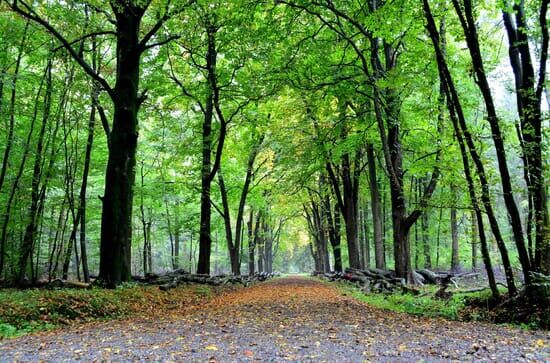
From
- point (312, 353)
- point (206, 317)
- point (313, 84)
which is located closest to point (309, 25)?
point (313, 84)

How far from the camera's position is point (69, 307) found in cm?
680

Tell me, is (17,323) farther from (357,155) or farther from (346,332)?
(357,155)

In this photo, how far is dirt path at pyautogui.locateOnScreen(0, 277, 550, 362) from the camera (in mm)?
3975

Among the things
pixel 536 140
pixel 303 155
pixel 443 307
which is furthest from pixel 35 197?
pixel 536 140

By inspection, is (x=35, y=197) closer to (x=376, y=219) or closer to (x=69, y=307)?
(x=69, y=307)

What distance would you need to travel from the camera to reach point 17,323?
19.6 feet

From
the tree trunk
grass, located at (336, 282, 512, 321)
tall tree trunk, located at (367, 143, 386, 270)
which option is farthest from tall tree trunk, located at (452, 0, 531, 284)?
tall tree trunk, located at (367, 143, 386, 270)

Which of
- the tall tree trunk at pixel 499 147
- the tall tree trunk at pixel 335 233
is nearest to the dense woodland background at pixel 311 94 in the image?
the tall tree trunk at pixel 499 147

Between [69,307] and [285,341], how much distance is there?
4262 millimetres

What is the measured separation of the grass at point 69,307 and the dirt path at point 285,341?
0.67m

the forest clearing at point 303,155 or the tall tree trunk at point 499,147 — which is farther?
the tall tree trunk at point 499,147

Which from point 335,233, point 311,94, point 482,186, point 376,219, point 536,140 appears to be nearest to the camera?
point 536,140

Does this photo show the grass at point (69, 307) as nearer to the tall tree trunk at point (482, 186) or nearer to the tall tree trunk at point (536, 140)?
the tall tree trunk at point (482, 186)

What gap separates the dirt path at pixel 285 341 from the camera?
3.97 metres
